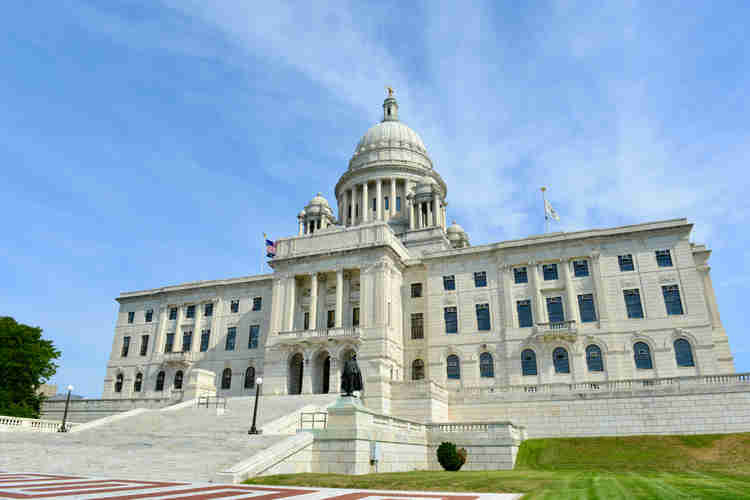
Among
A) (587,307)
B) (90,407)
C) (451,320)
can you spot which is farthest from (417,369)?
(90,407)

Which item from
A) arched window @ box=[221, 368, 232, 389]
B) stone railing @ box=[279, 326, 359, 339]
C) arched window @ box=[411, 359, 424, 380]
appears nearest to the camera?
stone railing @ box=[279, 326, 359, 339]

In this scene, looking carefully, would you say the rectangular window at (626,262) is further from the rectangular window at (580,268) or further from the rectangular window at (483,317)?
the rectangular window at (483,317)

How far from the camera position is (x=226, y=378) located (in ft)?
187

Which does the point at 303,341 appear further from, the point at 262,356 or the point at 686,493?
the point at 686,493

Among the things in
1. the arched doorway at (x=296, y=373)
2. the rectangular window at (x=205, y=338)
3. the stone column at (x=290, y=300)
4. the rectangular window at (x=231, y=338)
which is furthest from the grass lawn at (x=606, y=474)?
the rectangular window at (x=205, y=338)

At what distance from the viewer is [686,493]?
1457 centimetres

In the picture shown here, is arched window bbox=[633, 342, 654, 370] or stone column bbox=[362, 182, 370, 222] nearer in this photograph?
arched window bbox=[633, 342, 654, 370]

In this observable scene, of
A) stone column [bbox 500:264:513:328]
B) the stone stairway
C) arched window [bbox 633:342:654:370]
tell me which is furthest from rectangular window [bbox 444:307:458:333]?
the stone stairway

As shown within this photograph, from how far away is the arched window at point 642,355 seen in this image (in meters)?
43.8

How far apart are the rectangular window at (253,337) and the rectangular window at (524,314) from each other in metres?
28.1

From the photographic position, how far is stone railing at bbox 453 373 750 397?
3588 cm

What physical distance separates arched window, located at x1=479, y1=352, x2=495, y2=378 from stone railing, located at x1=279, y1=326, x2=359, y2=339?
12.0 metres

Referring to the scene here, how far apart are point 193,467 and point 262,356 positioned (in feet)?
115

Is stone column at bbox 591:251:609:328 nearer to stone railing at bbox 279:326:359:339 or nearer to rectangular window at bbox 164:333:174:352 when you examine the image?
stone railing at bbox 279:326:359:339
